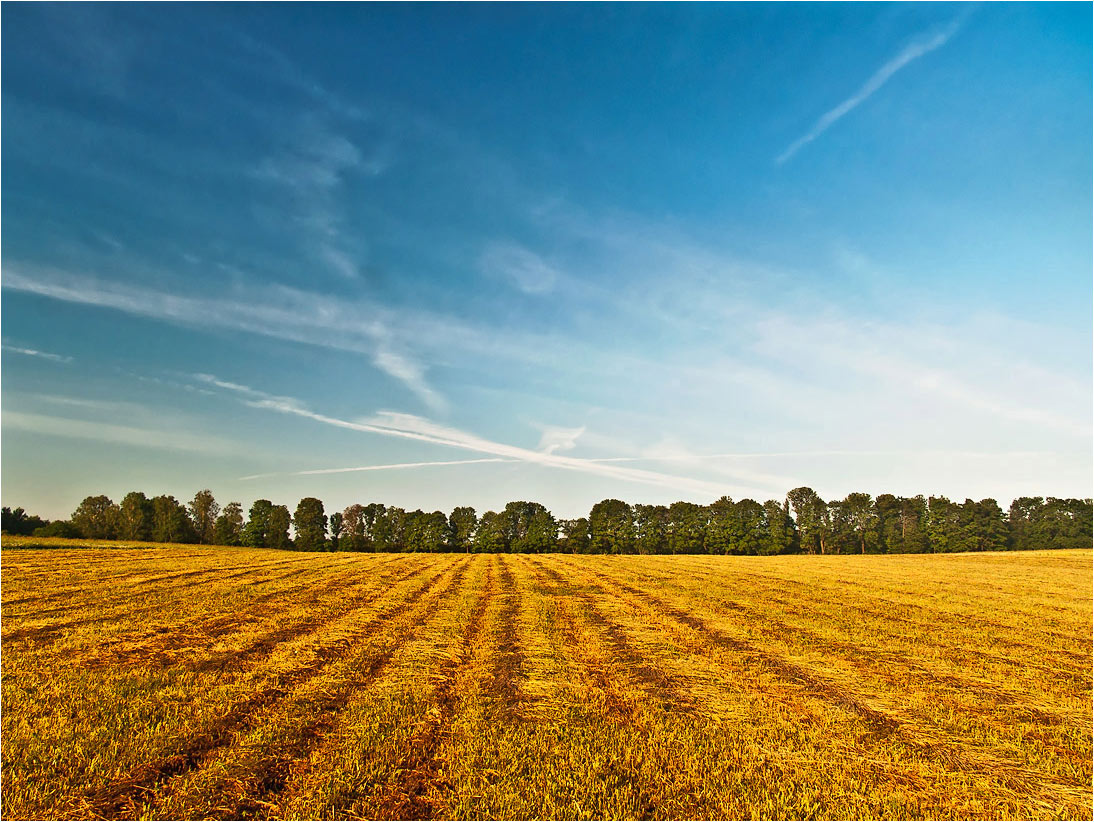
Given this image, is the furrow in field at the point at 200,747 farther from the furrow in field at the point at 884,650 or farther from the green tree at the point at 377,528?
the green tree at the point at 377,528

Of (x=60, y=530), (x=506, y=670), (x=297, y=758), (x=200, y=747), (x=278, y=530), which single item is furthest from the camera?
(x=278, y=530)

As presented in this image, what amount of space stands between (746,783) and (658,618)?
11.1m

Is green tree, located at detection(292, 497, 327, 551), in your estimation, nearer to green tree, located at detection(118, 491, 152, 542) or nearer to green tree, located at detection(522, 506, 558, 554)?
green tree, located at detection(118, 491, 152, 542)

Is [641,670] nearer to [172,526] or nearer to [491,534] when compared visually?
[491,534]

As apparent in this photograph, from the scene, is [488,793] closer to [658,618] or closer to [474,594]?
[658,618]

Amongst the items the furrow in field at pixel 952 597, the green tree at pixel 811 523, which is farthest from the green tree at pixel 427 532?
the furrow in field at pixel 952 597

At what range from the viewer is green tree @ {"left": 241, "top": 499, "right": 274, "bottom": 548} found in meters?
100

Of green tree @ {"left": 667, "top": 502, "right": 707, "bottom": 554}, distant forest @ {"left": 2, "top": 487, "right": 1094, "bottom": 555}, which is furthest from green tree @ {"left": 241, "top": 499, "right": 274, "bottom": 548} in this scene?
green tree @ {"left": 667, "top": 502, "right": 707, "bottom": 554}

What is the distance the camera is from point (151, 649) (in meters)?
11.4

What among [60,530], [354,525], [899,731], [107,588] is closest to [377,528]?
[354,525]

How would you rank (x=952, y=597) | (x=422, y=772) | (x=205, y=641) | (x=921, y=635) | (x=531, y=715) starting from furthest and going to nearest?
(x=952, y=597) < (x=921, y=635) < (x=205, y=641) < (x=531, y=715) < (x=422, y=772)

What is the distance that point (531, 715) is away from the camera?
7.93 metres

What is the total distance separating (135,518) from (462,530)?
5946 centimetres

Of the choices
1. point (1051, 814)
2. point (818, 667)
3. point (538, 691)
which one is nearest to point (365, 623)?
point (538, 691)
